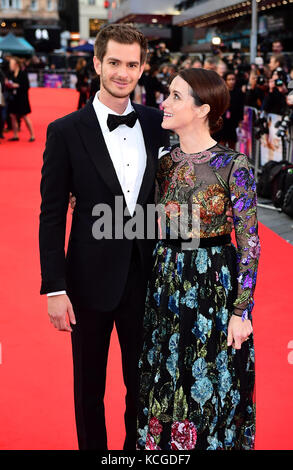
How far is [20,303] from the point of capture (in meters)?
4.24

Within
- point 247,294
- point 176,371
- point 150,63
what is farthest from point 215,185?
point 150,63

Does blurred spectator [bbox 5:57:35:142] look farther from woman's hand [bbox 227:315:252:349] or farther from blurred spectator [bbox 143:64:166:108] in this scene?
woman's hand [bbox 227:315:252:349]

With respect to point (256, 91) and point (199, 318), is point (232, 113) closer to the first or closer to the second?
point (256, 91)

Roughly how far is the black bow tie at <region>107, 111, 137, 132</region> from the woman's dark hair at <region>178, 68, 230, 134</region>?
0.71ft

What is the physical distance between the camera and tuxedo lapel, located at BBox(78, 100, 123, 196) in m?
1.97

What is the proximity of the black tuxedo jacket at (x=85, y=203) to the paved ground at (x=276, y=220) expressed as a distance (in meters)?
4.10

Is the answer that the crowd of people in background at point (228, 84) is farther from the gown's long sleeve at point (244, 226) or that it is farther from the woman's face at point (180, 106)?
the gown's long sleeve at point (244, 226)

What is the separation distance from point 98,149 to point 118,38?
37cm

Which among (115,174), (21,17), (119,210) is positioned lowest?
(119,210)

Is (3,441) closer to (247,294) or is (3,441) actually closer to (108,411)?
(108,411)

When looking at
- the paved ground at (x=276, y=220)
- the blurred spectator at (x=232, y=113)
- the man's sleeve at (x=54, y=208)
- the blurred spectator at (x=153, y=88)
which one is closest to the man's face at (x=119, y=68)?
the man's sleeve at (x=54, y=208)

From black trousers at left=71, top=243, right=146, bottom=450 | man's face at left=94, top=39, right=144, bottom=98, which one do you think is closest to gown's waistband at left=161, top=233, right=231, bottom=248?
black trousers at left=71, top=243, right=146, bottom=450

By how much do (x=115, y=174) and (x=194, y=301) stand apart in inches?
20.2

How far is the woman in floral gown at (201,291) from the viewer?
77.4 inches
